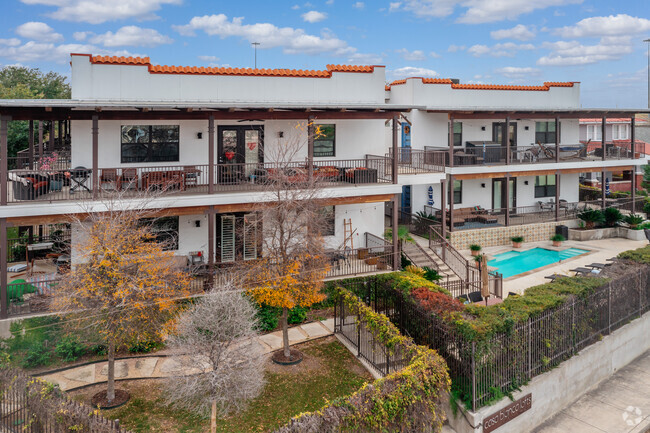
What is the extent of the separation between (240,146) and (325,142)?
149 inches

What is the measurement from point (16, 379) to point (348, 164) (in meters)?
15.0

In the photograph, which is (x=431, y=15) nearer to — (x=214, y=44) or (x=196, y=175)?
(x=214, y=44)

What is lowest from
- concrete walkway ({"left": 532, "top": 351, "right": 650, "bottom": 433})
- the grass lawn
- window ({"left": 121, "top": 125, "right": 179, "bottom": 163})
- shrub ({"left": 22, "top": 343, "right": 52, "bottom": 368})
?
concrete walkway ({"left": 532, "top": 351, "right": 650, "bottom": 433})

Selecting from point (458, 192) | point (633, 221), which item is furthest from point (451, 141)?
point (633, 221)

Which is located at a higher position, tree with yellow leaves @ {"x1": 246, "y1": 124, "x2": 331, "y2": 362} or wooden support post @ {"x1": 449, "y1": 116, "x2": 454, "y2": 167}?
wooden support post @ {"x1": 449, "y1": 116, "x2": 454, "y2": 167}

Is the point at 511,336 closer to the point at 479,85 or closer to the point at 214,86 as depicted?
the point at 214,86

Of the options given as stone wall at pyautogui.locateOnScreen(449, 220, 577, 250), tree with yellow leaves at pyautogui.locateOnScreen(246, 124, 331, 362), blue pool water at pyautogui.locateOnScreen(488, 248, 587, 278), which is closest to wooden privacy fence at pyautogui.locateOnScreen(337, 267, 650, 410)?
tree with yellow leaves at pyautogui.locateOnScreen(246, 124, 331, 362)

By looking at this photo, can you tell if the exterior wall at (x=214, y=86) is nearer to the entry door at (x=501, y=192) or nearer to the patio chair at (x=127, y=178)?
the patio chair at (x=127, y=178)

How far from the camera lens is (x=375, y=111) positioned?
20.0 m

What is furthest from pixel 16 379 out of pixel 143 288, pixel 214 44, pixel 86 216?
pixel 214 44

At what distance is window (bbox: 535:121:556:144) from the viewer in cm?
3066

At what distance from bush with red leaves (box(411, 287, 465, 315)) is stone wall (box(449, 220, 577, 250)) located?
1161 centimetres

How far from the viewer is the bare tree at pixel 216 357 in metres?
10.2

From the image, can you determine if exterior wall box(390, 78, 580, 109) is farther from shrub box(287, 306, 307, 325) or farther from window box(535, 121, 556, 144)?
shrub box(287, 306, 307, 325)
